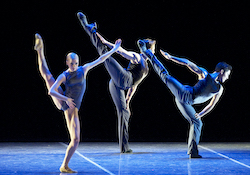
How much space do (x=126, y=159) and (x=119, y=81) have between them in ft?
3.90

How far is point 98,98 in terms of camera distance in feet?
28.2

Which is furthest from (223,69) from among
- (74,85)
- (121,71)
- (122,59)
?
(122,59)

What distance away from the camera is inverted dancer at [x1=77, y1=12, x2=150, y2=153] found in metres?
6.25

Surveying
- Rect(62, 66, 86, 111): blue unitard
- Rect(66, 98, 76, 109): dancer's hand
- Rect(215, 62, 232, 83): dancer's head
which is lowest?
Rect(66, 98, 76, 109): dancer's hand

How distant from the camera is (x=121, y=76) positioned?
6438 millimetres

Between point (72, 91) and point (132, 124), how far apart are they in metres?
4.16

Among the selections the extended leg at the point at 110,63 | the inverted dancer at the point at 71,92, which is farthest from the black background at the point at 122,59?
the inverted dancer at the point at 71,92

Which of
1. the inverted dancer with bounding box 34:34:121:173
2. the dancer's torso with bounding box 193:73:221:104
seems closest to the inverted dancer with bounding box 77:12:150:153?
the dancer's torso with bounding box 193:73:221:104

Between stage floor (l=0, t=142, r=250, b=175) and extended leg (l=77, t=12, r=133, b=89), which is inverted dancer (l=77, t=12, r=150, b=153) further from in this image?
stage floor (l=0, t=142, r=250, b=175)

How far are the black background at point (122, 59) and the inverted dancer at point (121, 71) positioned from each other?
1.87 meters

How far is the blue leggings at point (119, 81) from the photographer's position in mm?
6262

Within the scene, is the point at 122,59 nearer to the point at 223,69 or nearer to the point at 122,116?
the point at 122,116

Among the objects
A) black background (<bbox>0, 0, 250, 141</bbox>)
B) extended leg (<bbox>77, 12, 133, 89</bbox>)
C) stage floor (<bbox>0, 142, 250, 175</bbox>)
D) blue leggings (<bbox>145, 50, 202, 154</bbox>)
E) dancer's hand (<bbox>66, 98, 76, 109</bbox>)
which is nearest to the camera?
dancer's hand (<bbox>66, 98, 76, 109</bbox>)

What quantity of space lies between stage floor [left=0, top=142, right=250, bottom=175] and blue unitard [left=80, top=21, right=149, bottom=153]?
446mm
